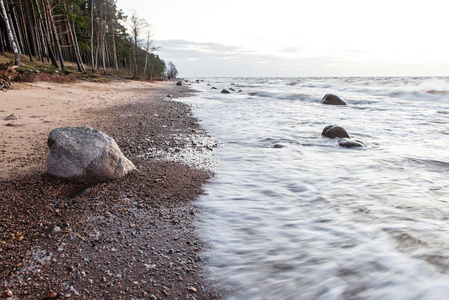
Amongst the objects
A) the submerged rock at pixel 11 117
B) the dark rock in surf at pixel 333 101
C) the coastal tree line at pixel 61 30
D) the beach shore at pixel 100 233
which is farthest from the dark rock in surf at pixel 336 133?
the coastal tree line at pixel 61 30

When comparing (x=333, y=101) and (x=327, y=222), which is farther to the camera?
(x=333, y=101)

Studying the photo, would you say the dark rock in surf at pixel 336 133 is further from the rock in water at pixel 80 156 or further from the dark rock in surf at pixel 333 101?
the dark rock in surf at pixel 333 101

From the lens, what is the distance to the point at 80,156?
2.77m

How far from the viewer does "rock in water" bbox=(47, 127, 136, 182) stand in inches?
109

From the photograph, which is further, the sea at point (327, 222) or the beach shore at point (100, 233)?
the sea at point (327, 222)

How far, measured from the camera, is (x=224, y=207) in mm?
2711

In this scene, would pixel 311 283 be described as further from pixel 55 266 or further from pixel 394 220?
pixel 55 266

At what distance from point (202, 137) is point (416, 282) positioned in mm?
→ 4162

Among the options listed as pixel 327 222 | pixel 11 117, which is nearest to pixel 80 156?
pixel 327 222

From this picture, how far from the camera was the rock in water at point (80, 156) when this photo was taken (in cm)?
276

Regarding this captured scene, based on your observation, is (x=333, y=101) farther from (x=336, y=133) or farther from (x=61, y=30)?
(x=61, y=30)

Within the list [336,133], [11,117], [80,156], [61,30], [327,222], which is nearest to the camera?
[327,222]

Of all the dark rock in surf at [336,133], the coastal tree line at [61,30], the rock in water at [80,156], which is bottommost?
the dark rock in surf at [336,133]

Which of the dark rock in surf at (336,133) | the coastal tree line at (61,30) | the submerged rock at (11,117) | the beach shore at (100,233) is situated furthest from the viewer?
the coastal tree line at (61,30)
